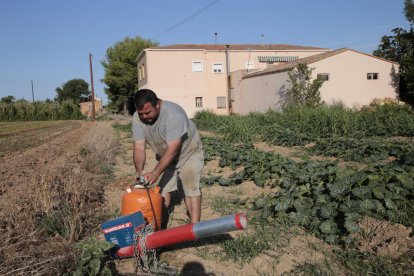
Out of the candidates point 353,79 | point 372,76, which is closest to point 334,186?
point 353,79

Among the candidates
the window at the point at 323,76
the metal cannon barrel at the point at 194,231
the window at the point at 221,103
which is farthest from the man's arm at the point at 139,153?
the window at the point at 221,103

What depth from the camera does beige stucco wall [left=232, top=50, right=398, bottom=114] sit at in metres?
22.8

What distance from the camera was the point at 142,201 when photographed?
3590 millimetres

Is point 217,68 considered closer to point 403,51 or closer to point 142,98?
point 403,51

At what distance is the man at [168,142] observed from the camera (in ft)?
12.1

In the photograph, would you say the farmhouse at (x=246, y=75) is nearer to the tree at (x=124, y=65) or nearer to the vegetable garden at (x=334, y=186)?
the tree at (x=124, y=65)

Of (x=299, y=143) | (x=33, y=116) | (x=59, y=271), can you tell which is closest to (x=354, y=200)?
(x=59, y=271)

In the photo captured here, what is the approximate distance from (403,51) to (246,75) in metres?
11.4

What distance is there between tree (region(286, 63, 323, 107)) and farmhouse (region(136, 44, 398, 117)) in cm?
97

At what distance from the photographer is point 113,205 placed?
534 centimetres

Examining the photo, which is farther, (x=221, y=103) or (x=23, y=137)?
(x=221, y=103)

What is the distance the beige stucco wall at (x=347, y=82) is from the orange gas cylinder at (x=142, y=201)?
2002 cm

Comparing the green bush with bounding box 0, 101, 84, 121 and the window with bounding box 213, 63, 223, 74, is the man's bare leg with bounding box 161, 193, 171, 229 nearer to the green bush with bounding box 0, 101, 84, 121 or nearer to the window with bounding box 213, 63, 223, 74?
the window with bounding box 213, 63, 223, 74

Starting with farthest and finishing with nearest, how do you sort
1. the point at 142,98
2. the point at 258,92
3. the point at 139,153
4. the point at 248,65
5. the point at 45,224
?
the point at 248,65
the point at 258,92
the point at 139,153
the point at 45,224
the point at 142,98
